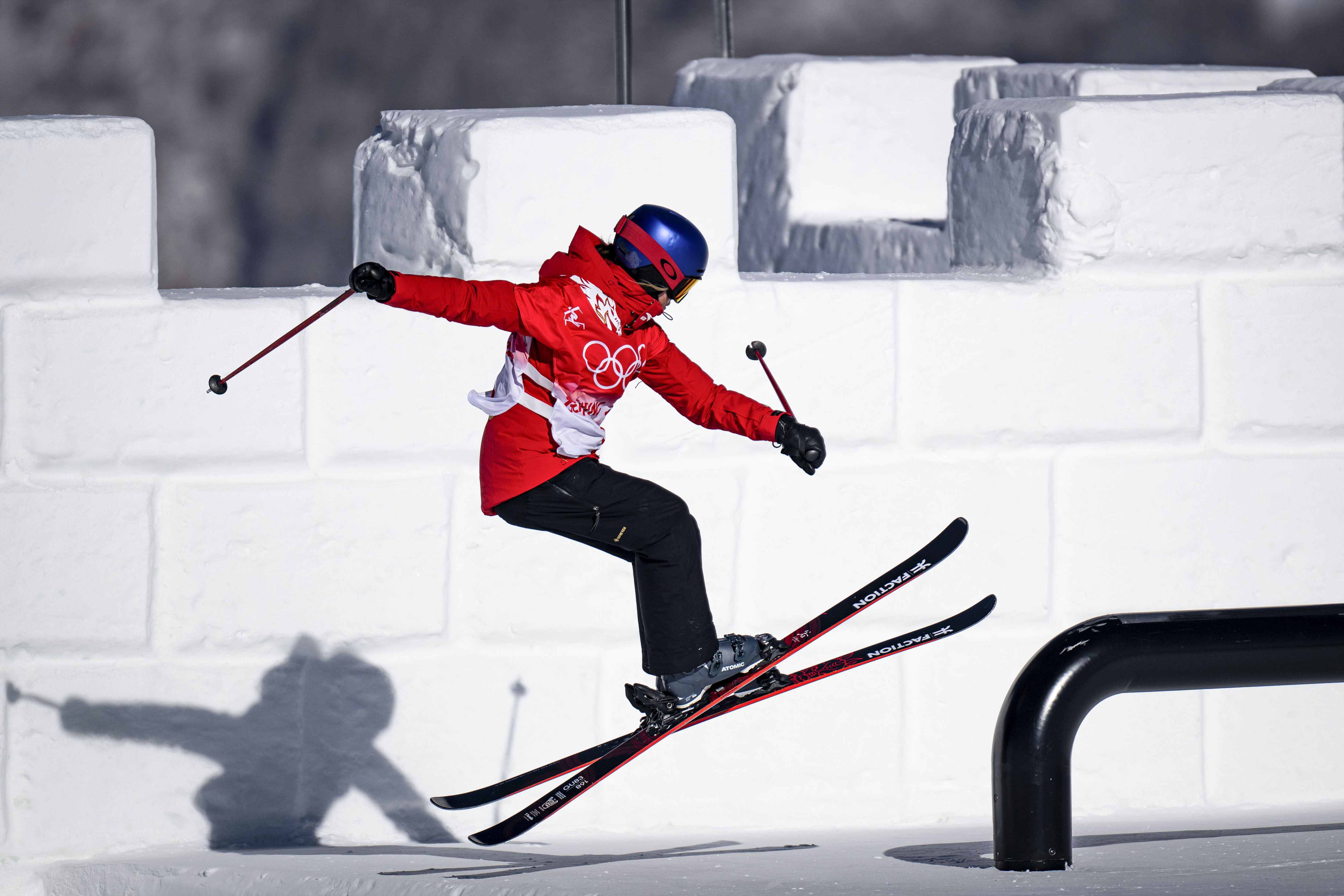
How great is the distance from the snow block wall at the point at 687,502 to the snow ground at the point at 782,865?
110 millimetres

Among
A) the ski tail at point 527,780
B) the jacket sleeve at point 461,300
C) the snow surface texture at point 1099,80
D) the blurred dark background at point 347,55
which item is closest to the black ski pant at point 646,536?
the ski tail at point 527,780

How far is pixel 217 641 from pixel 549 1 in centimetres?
1289

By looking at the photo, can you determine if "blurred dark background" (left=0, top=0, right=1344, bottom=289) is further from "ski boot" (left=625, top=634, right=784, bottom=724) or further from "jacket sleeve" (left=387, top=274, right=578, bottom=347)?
"jacket sleeve" (left=387, top=274, right=578, bottom=347)

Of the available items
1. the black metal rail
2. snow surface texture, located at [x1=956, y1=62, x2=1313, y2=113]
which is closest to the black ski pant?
the black metal rail

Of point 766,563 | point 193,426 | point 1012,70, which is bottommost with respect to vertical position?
point 766,563

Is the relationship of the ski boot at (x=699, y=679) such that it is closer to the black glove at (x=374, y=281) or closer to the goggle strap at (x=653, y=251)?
the goggle strap at (x=653, y=251)

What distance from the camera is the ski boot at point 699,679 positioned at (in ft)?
10.3

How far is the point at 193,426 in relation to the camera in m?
3.46

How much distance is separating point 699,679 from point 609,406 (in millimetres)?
611

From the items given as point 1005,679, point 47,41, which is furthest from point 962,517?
point 47,41

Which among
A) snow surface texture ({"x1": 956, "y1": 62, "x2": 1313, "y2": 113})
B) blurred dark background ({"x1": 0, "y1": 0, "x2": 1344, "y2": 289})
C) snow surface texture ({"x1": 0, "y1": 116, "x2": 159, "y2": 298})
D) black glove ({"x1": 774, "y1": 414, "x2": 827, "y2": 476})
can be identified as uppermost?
blurred dark background ({"x1": 0, "y1": 0, "x2": 1344, "y2": 289})

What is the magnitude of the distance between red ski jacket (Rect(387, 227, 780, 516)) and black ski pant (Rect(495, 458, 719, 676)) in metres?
0.05

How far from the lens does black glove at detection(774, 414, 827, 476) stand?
9.41 ft

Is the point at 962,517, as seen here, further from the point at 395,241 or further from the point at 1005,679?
the point at 395,241
